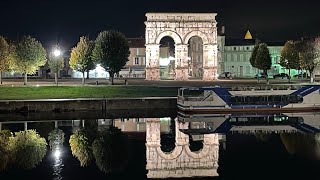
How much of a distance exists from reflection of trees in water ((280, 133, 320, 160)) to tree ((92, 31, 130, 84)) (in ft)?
131

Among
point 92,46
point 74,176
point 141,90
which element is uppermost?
point 92,46

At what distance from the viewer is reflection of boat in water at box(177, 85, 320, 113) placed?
5644 centimetres

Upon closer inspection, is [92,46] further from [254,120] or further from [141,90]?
[254,120]

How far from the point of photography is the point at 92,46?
7988cm

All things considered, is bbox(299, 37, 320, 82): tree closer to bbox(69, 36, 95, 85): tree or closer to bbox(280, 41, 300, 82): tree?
bbox(280, 41, 300, 82): tree

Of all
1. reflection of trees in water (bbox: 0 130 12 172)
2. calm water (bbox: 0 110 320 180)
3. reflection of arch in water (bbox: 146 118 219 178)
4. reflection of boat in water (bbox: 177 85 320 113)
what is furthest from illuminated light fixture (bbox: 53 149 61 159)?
reflection of boat in water (bbox: 177 85 320 113)

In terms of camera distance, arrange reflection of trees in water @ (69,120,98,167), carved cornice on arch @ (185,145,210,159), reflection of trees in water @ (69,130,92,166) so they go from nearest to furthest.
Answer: reflection of trees in water @ (69,130,92,166) < carved cornice on arch @ (185,145,210,159) < reflection of trees in water @ (69,120,98,167)

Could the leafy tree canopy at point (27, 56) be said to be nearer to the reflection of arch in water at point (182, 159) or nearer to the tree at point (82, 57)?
the tree at point (82, 57)

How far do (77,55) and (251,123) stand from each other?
122 feet

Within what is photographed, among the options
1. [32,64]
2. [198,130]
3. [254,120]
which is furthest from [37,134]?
[32,64]

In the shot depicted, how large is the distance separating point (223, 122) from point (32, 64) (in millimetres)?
34121

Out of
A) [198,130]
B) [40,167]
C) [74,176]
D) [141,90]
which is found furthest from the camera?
[141,90]

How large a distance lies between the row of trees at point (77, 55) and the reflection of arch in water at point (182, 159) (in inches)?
1461

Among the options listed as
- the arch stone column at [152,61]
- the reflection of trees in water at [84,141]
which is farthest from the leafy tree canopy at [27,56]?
the arch stone column at [152,61]
